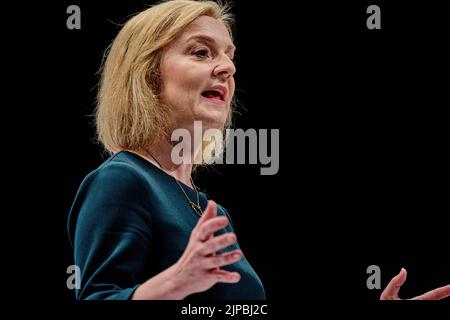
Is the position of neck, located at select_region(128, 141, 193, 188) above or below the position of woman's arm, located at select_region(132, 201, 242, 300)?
above

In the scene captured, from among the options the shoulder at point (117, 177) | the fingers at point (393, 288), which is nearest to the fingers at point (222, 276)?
the shoulder at point (117, 177)

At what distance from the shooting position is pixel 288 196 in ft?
7.88

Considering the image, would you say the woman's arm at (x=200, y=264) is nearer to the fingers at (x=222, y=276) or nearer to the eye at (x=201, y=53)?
the fingers at (x=222, y=276)

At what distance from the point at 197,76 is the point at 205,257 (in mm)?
589

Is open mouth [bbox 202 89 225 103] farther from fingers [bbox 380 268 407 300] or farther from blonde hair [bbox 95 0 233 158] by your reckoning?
fingers [bbox 380 268 407 300]

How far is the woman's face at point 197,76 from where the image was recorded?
4.37ft

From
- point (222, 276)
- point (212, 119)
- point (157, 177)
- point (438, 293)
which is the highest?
point (212, 119)

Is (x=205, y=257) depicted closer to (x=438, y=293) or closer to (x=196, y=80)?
(x=196, y=80)

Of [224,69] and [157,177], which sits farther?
[224,69]

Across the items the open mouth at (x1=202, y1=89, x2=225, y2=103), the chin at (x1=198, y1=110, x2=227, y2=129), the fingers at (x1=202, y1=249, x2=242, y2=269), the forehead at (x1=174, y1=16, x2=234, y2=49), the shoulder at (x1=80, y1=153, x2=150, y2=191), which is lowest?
the fingers at (x1=202, y1=249, x2=242, y2=269)

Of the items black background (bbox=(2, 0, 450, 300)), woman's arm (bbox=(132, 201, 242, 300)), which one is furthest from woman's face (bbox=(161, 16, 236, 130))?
black background (bbox=(2, 0, 450, 300))

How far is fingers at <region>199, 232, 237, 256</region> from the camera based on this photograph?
81 cm

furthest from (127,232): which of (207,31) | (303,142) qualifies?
(303,142)

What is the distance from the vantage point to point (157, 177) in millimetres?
1221
